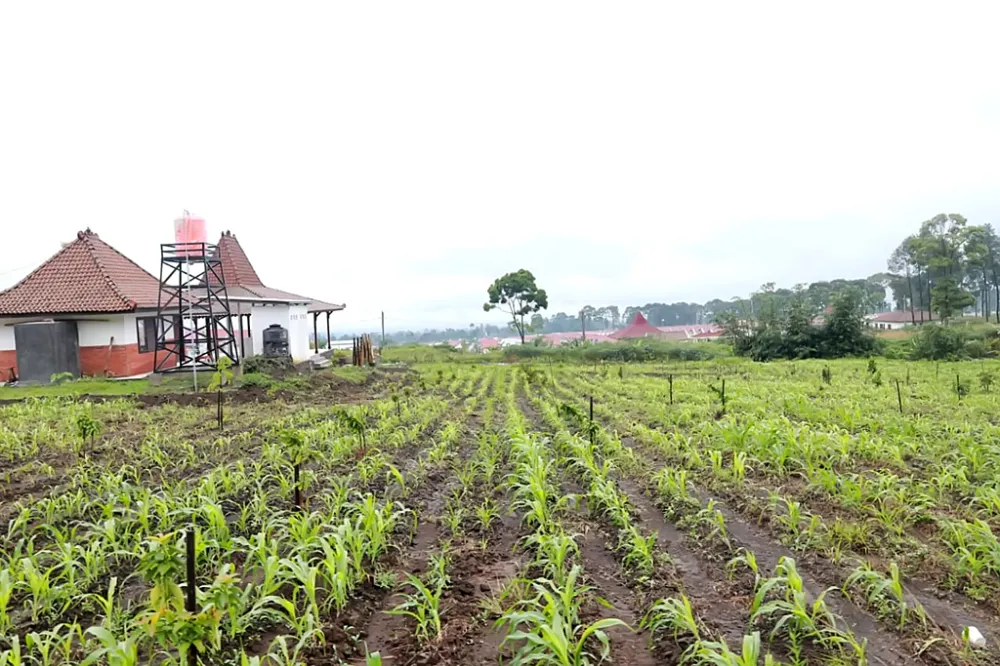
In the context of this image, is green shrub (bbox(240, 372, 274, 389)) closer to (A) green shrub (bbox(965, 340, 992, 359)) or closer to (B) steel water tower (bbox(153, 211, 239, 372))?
(B) steel water tower (bbox(153, 211, 239, 372))

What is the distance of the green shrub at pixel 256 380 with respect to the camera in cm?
1448

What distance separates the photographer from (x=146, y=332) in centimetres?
1805

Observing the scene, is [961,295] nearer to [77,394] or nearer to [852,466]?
[852,466]

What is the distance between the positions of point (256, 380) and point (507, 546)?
40.1 ft

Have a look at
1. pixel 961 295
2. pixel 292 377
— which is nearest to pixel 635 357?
pixel 292 377

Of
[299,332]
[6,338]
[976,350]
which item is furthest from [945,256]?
[6,338]

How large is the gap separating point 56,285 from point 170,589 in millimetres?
19612

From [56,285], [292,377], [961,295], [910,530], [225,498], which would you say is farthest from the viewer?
[961,295]

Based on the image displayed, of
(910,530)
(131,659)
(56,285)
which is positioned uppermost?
(56,285)

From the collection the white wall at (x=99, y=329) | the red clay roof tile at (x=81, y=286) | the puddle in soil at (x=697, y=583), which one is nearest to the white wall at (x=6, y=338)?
the white wall at (x=99, y=329)

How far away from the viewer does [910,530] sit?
4.52m

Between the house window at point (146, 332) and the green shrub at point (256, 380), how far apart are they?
14.0ft

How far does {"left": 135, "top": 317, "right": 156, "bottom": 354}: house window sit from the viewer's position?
17.7 meters

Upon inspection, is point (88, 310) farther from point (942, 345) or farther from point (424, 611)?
point (942, 345)
